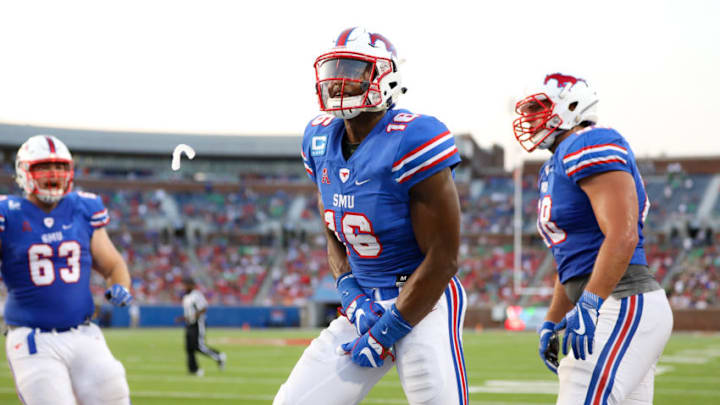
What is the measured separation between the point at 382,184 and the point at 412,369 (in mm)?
742

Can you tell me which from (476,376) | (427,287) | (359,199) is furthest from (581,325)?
(476,376)

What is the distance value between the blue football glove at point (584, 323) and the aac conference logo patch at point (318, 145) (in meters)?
1.24

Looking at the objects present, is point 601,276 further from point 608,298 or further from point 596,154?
point 596,154

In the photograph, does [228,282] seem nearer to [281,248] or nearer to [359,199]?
[281,248]

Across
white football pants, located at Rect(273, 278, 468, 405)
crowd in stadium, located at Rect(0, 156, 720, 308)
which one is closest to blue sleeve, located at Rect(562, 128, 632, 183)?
white football pants, located at Rect(273, 278, 468, 405)

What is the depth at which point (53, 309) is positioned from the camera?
199 inches

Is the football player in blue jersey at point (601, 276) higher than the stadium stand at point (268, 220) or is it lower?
higher

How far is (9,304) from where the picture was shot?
17.0 feet

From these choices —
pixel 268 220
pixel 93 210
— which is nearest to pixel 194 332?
pixel 93 210

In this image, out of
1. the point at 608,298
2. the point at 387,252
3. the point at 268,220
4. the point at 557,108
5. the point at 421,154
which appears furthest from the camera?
the point at 268,220

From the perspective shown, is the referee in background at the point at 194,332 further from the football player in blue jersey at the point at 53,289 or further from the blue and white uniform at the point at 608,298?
the blue and white uniform at the point at 608,298

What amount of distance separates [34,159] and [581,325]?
3468mm

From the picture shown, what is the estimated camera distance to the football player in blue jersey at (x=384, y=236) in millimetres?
3316

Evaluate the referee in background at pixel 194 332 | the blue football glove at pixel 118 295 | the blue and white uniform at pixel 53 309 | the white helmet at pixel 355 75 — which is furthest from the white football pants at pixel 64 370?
the referee in background at pixel 194 332
